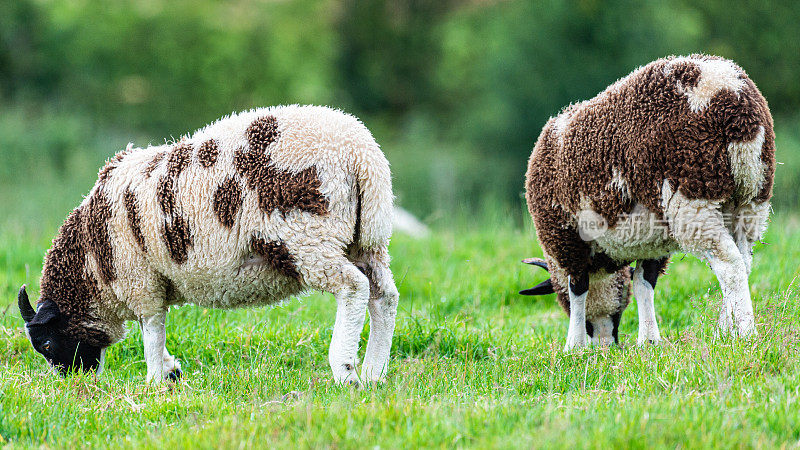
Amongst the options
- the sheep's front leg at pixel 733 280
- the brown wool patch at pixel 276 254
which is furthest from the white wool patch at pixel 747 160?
the brown wool patch at pixel 276 254

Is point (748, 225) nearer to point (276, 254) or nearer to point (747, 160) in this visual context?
point (747, 160)

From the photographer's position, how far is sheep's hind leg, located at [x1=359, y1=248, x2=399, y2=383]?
4832 mm

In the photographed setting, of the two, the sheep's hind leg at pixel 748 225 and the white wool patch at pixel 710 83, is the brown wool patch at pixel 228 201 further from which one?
Answer: the sheep's hind leg at pixel 748 225

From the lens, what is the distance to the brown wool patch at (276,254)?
4.56 metres

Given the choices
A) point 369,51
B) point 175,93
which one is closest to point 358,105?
point 369,51

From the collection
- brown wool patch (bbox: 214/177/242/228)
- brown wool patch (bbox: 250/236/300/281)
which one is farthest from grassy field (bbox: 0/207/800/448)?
brown wool patch (bbox: 214/177/242/228)

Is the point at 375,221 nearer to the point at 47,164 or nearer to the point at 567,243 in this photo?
the point at 567,243

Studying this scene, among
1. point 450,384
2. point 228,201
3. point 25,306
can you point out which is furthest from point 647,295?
point 25,306

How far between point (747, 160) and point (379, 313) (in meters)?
2.21

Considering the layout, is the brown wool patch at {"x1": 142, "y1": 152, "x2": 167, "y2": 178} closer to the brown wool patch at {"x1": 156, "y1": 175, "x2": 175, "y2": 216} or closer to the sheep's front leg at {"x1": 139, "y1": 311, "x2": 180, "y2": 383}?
the brown wool patch at {"x1": 156, "y1": 175, "x2": 175, "y2": 216}

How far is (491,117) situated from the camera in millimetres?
24656

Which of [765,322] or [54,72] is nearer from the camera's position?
[765,322]

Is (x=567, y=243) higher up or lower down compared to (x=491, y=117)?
lower down

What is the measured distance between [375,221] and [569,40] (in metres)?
19.1
